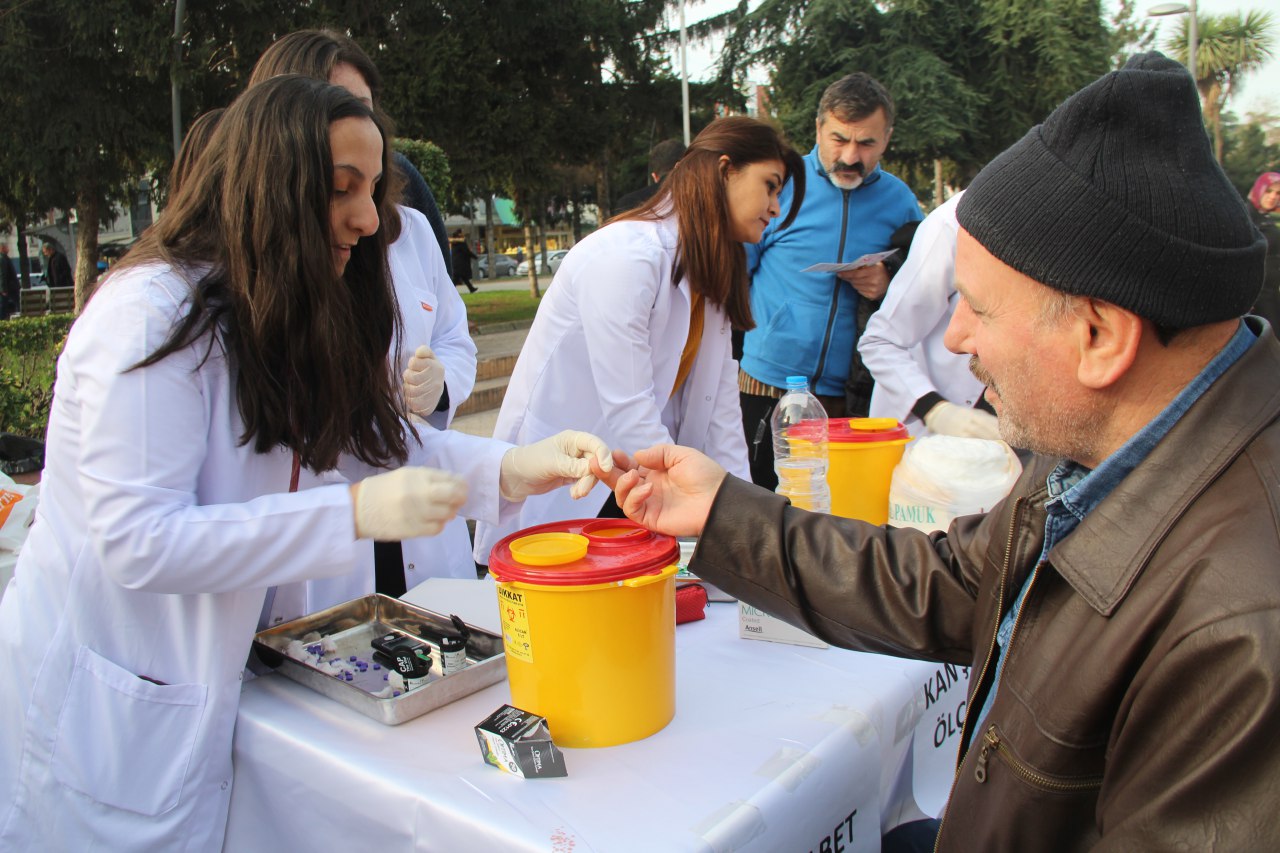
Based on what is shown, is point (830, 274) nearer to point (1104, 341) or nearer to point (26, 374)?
point (1104, 341)

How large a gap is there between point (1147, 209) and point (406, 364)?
6.30ft

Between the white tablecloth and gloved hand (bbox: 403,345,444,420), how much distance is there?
0.95 metres

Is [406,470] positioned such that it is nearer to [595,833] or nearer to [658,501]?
[658,501]

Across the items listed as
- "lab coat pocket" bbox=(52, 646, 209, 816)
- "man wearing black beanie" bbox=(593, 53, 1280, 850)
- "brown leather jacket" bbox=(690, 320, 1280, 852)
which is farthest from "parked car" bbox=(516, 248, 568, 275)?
"brown leather jacket" bbox=(690, 320, 1280, 852)

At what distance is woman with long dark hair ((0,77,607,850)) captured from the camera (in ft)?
4.71

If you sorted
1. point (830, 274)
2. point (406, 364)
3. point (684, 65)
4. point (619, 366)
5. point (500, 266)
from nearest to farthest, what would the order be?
point (406, 364) < point (619, 366) < point (830, 274) < point (684, 65) < point (500, 266)

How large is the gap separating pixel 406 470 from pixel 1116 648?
107 centimetres

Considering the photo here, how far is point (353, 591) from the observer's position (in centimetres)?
200

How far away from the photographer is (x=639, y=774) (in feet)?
4.58

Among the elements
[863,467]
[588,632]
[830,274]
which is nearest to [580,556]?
[588,632]

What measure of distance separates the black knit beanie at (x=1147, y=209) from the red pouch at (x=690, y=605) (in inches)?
43.1

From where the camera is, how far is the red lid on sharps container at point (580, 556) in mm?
1404

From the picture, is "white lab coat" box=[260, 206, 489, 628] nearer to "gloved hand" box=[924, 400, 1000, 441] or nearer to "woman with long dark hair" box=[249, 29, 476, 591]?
"woman with long dark hair" box=[249, 29, 476, 591]

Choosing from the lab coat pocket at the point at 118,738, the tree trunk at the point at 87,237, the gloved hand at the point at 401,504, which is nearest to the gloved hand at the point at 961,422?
the gloved hand at the point at 401,504
